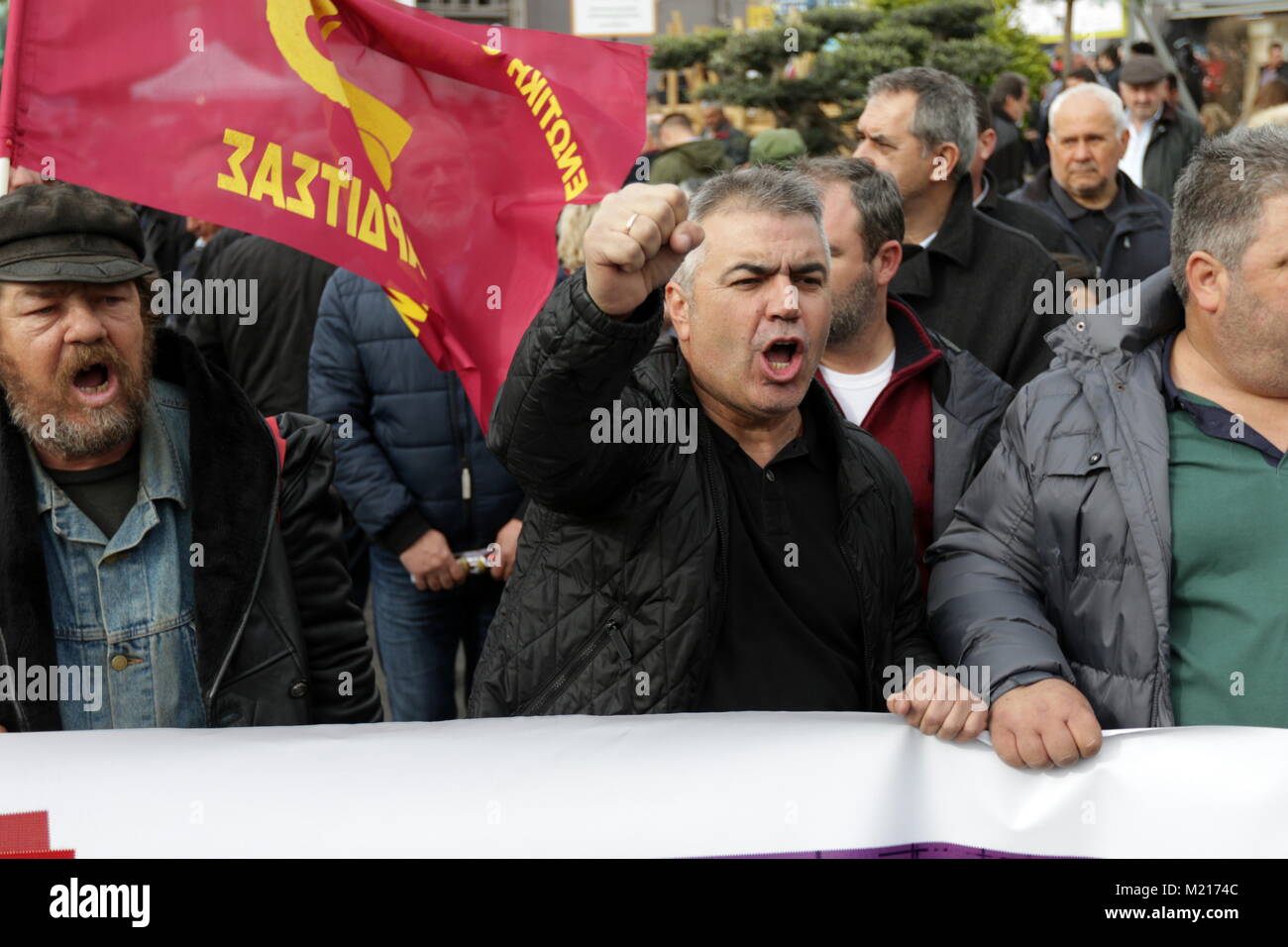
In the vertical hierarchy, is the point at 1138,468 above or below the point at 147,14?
below

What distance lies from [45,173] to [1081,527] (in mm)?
2258

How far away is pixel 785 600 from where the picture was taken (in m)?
3.04

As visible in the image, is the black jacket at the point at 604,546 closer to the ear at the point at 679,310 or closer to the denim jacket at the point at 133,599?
the ear at the point at 679,310

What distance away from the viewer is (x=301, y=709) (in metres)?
3.18

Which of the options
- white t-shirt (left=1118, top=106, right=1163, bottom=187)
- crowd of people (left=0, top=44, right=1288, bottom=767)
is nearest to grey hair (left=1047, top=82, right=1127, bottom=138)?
white t-shirt (left=1118, top=106, right=1163, bottom=187)

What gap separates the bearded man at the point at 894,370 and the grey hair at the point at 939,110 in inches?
47.4

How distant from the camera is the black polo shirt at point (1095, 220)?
7.14m

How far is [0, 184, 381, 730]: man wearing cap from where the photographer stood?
2.99m

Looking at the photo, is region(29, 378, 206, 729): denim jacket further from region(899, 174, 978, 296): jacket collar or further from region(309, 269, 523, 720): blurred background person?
region(899, 174, 978, 296): jacket collar

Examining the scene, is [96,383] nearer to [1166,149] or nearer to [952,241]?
[952,241]

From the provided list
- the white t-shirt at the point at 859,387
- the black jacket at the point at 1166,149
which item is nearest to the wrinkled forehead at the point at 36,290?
the white t-shirt at the point at 859,387

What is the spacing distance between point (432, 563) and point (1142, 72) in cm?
640
